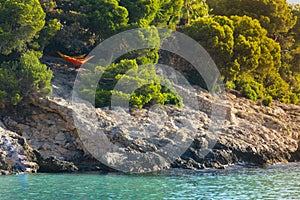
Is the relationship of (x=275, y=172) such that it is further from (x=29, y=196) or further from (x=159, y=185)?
(x=29, y=196)

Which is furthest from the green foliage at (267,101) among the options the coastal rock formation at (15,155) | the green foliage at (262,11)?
the coastal rock formation at (15,155)

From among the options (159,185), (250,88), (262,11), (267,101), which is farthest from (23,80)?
(262,11)

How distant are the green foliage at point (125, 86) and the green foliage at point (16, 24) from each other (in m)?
4.05

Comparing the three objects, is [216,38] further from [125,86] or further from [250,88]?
[125,86]

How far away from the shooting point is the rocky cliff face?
121 ft

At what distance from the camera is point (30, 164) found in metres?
35.8

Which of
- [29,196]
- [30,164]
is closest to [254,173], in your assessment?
[30,164]

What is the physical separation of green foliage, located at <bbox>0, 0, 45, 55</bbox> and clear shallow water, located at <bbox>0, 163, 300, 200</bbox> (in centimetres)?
842

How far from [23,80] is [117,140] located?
580cm

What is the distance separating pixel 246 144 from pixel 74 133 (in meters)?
10.1

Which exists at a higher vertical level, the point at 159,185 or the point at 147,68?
the point at 147,68

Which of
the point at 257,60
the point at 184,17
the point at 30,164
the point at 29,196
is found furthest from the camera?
the point at 184,17

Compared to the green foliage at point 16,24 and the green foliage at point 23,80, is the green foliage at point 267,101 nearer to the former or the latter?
the green foliage at point 23,80

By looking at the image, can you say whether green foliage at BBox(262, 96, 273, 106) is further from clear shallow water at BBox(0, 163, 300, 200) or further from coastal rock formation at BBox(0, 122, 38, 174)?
coastal rock formation at BBox(0, 122, 38, 174)
